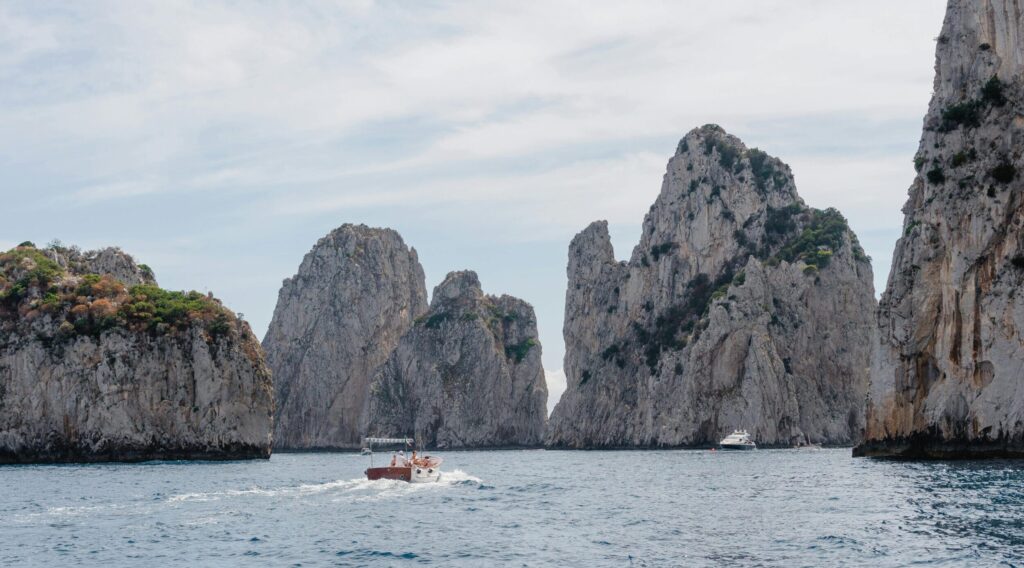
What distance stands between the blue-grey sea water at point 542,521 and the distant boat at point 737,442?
70.1 meters

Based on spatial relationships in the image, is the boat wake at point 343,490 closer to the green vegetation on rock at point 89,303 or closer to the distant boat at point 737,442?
the green vegetation on rock at point 89,303

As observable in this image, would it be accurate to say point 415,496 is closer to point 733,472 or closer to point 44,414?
point 733,472

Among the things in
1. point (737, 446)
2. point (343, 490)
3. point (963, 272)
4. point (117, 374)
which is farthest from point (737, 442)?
point (343, 490)

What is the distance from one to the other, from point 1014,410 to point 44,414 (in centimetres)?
10409

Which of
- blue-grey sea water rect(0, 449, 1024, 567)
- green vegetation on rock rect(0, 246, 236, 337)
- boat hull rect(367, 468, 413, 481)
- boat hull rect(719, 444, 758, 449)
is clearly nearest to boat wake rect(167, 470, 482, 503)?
blue-grey sea water rect(0, 449, 1024, 567)

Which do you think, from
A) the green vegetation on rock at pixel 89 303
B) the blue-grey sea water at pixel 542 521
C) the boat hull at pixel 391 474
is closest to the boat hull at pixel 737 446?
the blue-grey sea water at pixel 542 521

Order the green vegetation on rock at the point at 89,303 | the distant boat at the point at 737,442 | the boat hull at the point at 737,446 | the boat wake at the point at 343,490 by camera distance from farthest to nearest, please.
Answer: the boat hull at the point at 737,446, the distant boat at the point at 737,442, the green vegetation on rock at the point at 89,303, the boat wake at the point at 343,490

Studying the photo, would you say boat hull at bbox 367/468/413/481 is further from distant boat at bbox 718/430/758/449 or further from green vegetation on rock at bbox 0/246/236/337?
distant boat at bbox 718/430/758/449

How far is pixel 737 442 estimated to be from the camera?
15762 cm

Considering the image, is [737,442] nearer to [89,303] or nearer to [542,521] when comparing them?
[89,303]

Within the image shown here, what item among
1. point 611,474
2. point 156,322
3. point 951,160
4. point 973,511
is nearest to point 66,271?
point 156,322

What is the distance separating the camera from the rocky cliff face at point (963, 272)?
8350 centimetres

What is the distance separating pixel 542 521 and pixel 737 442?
10646cm

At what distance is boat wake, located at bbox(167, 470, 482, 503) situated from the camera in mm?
71625
